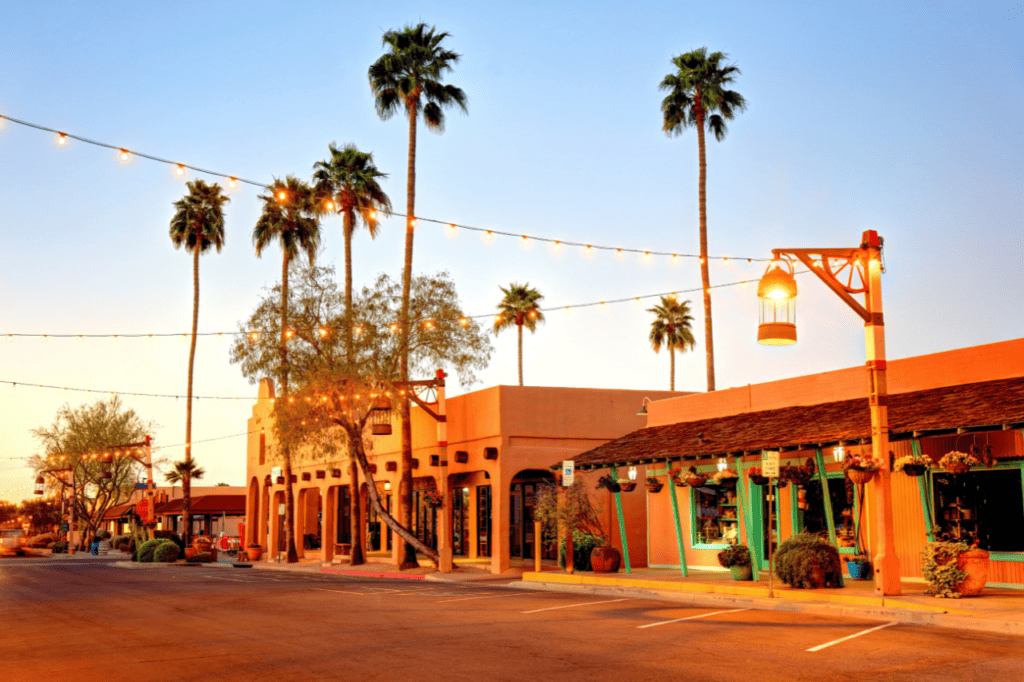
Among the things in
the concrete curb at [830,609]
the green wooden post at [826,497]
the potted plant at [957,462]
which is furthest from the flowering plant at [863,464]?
the green wooden post at [826,497]

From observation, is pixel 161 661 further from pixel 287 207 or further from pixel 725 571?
pixel 287 207

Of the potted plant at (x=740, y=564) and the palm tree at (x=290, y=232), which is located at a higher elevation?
the palm tree at (x=290, y=232)

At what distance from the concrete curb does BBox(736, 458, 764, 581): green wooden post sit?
6.92 feet

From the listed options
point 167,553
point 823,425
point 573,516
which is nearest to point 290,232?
point 167,553

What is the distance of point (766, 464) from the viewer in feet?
62.5

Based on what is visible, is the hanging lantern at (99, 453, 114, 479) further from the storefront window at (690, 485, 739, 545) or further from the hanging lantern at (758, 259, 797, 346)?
the hanging lantern at (758, 259, 797, 346)

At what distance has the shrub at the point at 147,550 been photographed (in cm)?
4897

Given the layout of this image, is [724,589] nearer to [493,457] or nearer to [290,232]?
[493,457]

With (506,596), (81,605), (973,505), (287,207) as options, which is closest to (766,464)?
(973,505)

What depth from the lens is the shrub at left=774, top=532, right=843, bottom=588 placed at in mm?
19688

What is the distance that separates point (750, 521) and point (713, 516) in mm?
4497

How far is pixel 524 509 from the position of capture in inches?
1454

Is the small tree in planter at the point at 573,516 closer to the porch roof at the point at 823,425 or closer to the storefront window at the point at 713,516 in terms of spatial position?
the porch roof at the point at 823,425

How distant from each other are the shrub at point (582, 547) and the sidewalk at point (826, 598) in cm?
220
